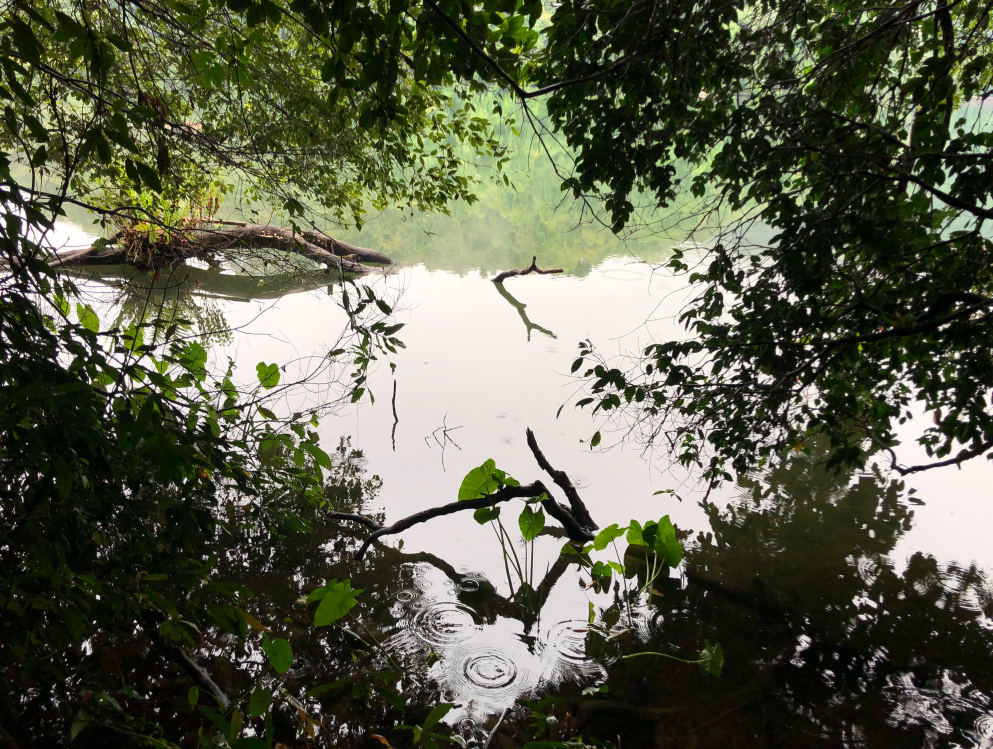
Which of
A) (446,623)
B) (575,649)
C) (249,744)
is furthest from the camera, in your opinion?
(446,623)

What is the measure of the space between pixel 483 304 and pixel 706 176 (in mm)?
5582

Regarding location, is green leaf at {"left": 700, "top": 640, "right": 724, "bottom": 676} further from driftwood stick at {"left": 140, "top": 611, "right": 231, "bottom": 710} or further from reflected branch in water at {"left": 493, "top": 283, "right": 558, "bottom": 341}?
reflected branch in water at {"left": 493, "top": 283, "right": 558, "bottom": 341}

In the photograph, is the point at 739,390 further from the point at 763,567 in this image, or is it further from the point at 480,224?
the point at 480,224

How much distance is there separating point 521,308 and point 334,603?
5889 millimetres

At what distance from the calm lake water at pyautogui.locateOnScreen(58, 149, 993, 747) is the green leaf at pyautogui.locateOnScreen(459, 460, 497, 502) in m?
0.45

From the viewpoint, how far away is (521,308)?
788 centimetres

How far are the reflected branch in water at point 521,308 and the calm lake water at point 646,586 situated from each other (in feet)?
3.62

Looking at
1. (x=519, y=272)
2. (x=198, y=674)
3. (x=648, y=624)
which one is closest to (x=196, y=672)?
(x=198, y=674)

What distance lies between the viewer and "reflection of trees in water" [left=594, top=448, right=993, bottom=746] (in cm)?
242

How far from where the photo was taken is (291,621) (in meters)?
2.80

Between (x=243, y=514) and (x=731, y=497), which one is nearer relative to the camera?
(x=243, y=514)

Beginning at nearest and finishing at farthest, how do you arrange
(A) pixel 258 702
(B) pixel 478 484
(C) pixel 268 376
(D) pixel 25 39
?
(D) pixel 25 39 < (A) pixel 258 702 < (C) pixel 268 376 < (B) pixel 478 484

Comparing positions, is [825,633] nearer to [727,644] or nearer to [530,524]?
[727,644]

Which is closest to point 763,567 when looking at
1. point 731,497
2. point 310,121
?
point 731,497
